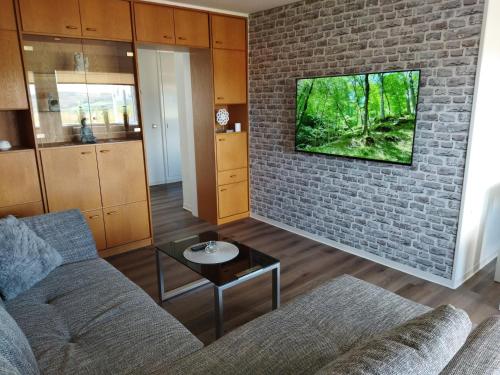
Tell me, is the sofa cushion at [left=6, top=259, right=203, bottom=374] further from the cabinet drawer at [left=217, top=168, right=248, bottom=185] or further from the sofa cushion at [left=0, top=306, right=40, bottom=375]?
the cabinet drawer at [left=217, top=168, right=248, bottom=185]

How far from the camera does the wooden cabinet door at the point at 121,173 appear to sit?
139 inches

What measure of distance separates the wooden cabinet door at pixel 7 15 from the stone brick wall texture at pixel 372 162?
2421mm

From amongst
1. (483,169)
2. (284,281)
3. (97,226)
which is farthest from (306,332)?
(97,226)

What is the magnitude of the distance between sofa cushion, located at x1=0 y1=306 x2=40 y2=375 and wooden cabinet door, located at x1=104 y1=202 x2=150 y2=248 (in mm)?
2084

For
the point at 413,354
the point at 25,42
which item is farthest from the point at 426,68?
the point at 25,42

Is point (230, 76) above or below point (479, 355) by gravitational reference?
above

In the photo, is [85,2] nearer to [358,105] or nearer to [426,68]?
[358,105]

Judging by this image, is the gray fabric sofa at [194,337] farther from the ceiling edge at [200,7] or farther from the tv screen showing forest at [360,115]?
the ceiling edge at [200,7]

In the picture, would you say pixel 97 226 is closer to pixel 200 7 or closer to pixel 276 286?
pixel 276 286

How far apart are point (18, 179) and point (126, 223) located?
105cm

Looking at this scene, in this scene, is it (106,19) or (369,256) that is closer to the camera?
(106,19)

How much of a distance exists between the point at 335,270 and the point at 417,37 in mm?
2030

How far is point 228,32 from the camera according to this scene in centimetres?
420

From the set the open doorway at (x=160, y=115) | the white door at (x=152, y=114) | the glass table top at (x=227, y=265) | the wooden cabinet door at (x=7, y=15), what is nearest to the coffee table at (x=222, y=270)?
the glass table top at (x=227, y=265)
